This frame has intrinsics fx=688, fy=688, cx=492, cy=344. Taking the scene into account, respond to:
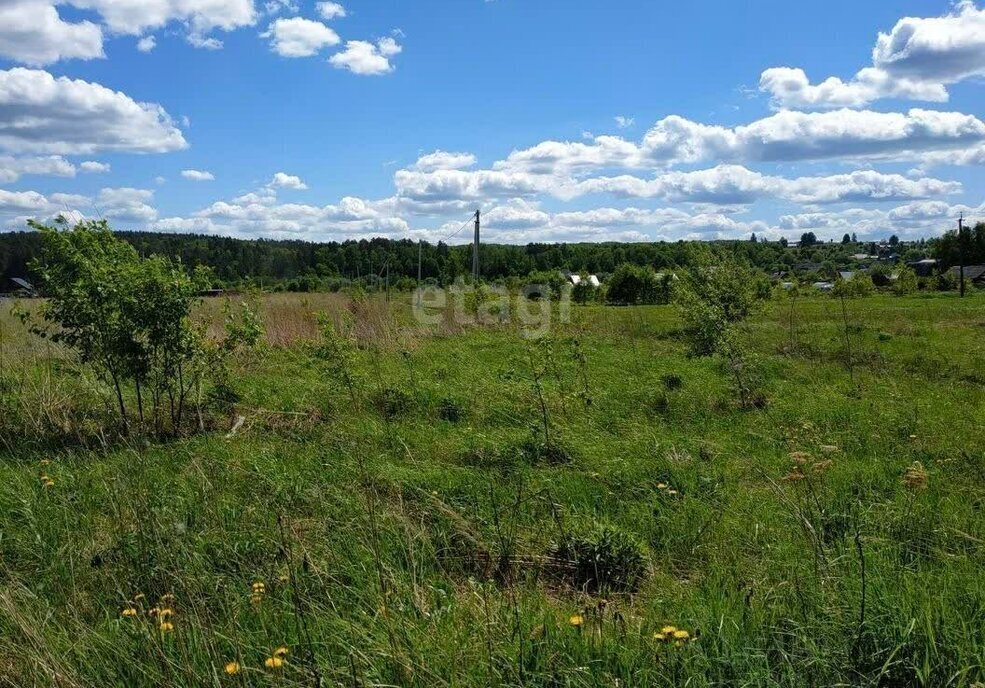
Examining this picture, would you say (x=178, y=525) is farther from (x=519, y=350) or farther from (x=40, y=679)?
(x=519, y=350)

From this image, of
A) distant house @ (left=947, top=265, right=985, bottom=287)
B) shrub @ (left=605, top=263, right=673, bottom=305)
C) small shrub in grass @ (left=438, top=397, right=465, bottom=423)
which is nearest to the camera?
small shrub in grass @ (left=438, top=397, right=465, bottom=423)

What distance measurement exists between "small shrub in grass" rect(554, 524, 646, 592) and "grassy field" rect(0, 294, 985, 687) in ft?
0.05

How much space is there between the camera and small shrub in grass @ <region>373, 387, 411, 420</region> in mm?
7871

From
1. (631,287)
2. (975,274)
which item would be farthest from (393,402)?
(975,274)

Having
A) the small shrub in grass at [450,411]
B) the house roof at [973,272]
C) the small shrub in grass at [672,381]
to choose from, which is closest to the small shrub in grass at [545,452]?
the small shrub in grass at [450,411]

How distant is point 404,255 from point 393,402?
124 feet

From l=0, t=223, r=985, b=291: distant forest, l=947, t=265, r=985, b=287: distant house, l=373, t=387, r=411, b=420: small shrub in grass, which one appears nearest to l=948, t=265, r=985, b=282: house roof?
l=947, t=265, r=985, b=287: distant house

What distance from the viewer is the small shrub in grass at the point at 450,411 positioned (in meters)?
7.80

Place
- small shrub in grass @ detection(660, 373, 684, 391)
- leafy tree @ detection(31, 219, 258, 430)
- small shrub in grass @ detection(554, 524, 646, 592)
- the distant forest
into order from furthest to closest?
the distant forest < small shrub in grass @ detection(660, 373, 684, 391) < leafy tree @ detection(31, 219, 258, 430) < small shrub in grass @ detection(554, 524, 646, 592)

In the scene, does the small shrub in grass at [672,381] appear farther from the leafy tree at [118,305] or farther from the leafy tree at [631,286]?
the leafy tree at [631,286]

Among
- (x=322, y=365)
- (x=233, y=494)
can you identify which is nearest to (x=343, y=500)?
(x=233, y=494)

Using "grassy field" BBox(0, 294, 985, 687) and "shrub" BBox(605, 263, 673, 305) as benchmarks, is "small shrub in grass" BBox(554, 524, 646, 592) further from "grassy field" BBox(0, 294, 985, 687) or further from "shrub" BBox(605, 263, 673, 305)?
"shrub" BBox(605, 263, 673, 305)

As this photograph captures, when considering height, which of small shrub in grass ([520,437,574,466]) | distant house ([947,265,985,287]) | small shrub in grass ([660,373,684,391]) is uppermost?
distant house ([947,265,985,287])

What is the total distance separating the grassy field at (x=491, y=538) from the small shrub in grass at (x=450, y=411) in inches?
1.2
